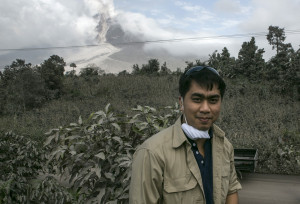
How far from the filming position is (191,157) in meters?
1.21

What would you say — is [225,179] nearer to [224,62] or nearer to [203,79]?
[203,79]

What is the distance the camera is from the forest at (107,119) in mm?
2014

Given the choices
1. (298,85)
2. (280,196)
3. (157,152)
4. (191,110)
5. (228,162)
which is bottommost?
(280,196)

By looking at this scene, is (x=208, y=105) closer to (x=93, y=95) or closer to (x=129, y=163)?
(x=129, y=163)

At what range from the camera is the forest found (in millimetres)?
2014

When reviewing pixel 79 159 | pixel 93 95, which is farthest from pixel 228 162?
pixel 93 95

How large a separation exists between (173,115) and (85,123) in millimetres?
705

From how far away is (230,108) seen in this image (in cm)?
1441

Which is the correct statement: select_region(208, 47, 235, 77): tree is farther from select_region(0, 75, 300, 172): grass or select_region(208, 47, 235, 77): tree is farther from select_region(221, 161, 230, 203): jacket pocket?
select_region(221, 161, 230, 203): jacket pocket

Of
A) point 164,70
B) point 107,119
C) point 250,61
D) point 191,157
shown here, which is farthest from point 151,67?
point 191,157

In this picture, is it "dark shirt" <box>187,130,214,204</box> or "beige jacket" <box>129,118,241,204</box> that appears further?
"dark shirt" <box>187,130,214,204</box>

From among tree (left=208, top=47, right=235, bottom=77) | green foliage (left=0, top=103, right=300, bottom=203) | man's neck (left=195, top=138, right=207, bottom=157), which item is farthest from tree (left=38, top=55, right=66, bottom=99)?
man's neck (left=195, top=138, right=207, bottom=157)

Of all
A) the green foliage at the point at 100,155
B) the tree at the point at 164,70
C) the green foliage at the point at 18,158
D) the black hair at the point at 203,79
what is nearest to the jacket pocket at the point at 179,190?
the black hair at the point at 203,79

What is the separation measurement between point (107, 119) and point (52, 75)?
22.4 meters
